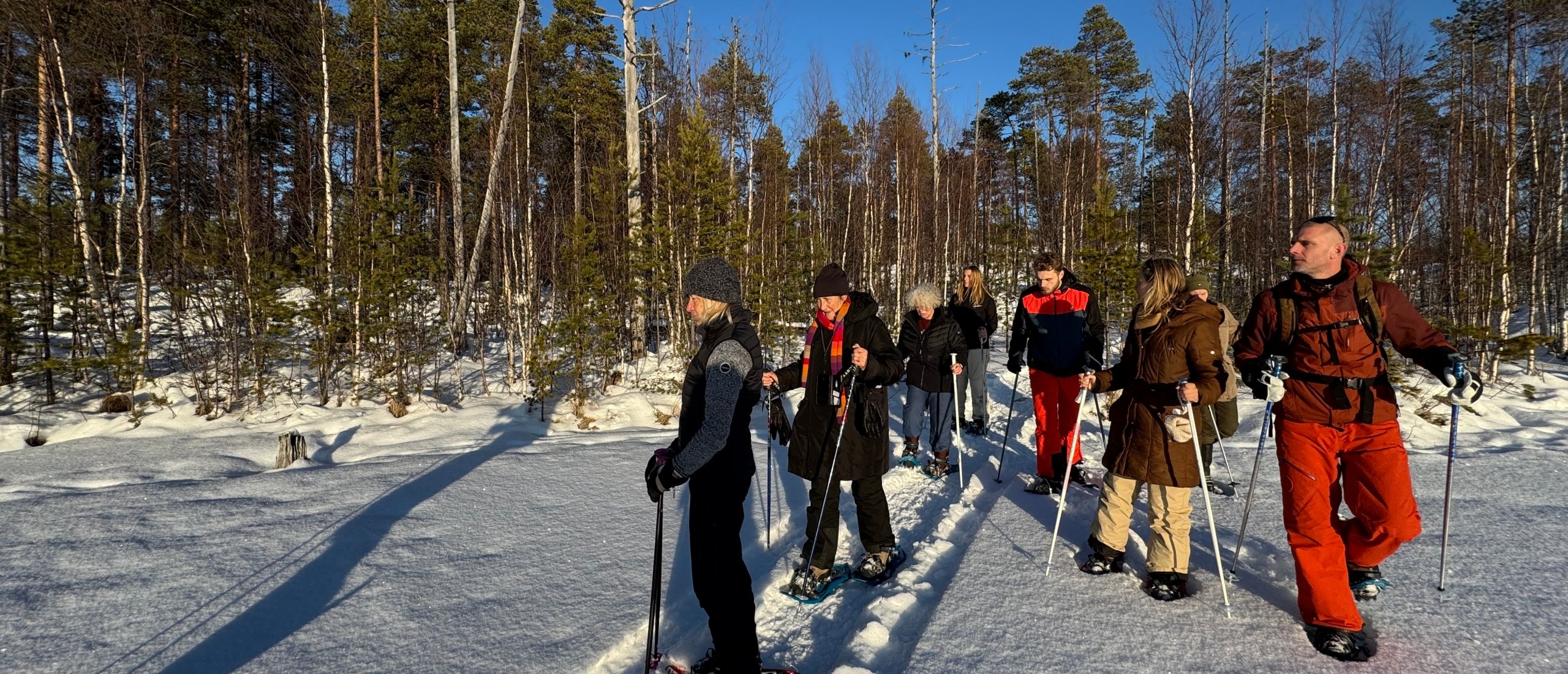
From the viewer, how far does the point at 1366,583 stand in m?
3.06

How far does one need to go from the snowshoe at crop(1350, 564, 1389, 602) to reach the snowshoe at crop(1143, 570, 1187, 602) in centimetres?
73

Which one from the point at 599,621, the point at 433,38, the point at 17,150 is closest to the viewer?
the point at 599,621

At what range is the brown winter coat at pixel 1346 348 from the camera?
2814 mm

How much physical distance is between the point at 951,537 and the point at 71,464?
8.72 meters

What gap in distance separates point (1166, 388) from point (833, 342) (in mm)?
1826

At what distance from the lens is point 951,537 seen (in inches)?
176

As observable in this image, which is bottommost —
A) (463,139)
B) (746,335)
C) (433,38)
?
(746,335)

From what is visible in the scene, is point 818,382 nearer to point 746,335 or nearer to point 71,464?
point 746,335

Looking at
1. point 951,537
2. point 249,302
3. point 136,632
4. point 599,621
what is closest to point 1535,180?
point 951,537

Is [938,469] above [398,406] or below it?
below

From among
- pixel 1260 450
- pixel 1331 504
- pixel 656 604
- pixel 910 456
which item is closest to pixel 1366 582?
pixel 1331 504

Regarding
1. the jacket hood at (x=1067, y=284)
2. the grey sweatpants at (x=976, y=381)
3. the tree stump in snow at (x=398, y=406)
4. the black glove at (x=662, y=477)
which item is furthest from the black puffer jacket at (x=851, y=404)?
the tree stump in snow at (x=398, y=406)

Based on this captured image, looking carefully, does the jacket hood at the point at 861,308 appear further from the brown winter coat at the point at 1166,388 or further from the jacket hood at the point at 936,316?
the jacket hood at the point at 936,316

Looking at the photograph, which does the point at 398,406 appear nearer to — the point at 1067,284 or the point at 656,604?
the point at 656,604
